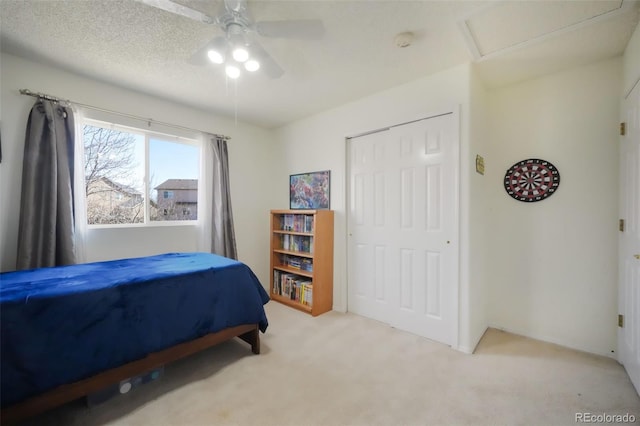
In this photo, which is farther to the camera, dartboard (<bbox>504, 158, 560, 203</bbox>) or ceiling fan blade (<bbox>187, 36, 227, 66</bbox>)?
dartboard (<bbox>504, 158, 560, 203</bbox>)

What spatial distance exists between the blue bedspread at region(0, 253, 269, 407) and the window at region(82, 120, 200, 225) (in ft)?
2.59

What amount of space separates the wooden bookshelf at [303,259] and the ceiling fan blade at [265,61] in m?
1.45

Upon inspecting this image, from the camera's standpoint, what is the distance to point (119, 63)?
2215 mm

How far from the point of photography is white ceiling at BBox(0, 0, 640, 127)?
5.33 ft

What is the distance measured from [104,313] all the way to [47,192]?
1.43 metres

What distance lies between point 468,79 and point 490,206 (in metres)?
1.22

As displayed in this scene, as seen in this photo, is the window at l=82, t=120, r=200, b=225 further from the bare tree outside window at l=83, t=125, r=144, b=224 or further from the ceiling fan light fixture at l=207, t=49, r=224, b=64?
the ceiling fan light fixture at l=207, t=49, r=224, b=64

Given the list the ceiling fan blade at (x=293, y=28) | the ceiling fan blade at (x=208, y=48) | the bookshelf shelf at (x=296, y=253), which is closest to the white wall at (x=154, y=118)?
the bookshelf shelf at (x=296, y=253)

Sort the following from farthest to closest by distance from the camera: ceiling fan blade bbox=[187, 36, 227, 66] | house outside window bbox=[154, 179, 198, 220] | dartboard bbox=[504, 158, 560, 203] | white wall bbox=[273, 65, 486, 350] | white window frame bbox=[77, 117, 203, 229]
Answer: house outside window bbox=[154, 179, 198, 220] → white window frame bbox=[77, 117, 203, 229] → dartboard bbox=[504, 158, 560, 203] → white wall bbox=[273, 65, 486, 350] → ceiling fan blade bbox=[187, 36, 227, 66]

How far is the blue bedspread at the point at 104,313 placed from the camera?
1.28 meters

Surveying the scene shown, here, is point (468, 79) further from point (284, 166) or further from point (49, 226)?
point (49, 226)

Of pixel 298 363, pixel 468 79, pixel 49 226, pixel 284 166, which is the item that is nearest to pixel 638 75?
pixel 468 79

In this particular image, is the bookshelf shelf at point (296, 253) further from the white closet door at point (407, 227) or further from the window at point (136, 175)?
Answer: the window at point (136, 175)

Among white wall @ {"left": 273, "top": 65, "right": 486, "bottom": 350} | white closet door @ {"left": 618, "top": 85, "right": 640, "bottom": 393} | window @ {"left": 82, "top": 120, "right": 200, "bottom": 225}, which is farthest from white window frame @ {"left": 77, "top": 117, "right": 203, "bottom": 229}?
white closet door @ {"left": 618, "top": 85, "right": 640, "bottom": 393}
